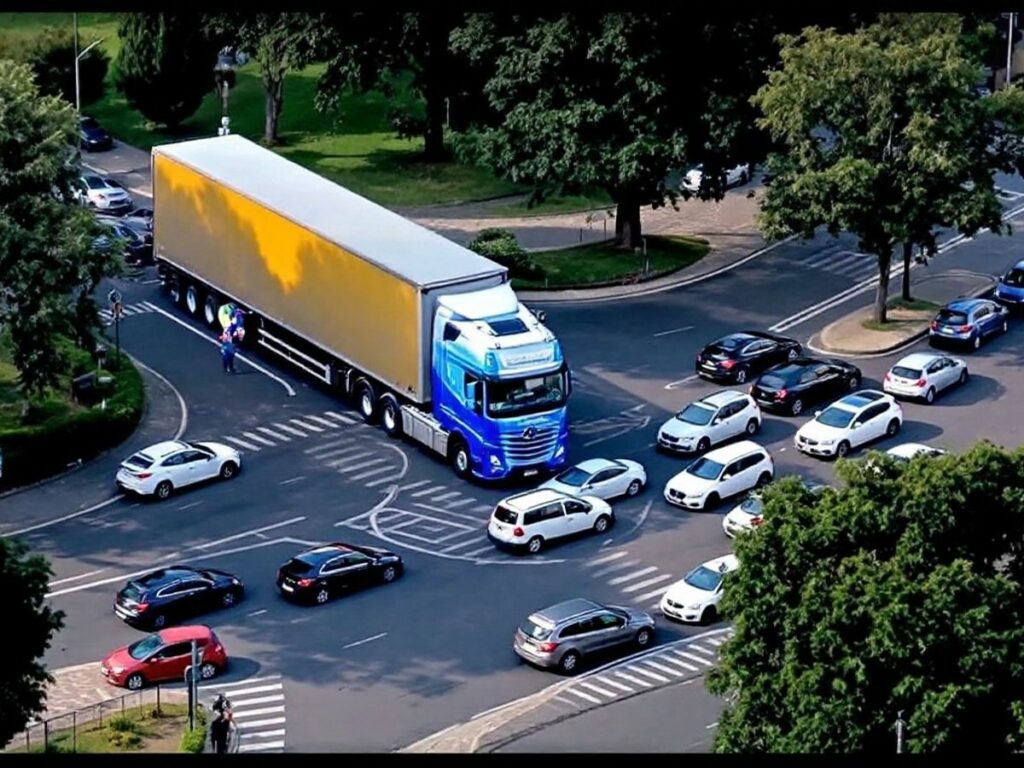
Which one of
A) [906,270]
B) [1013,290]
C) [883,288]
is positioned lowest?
[1013,290]

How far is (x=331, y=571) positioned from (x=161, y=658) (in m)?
6.22

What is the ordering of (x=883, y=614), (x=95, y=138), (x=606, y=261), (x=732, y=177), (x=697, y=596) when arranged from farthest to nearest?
(x=95, y=138), (x=732, y=177), (x=606, y=261), (x=697, y=596), (x=883, y=614)

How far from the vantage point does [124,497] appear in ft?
181

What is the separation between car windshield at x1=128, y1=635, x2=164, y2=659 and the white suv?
11.3 metres

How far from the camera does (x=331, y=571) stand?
158 ft

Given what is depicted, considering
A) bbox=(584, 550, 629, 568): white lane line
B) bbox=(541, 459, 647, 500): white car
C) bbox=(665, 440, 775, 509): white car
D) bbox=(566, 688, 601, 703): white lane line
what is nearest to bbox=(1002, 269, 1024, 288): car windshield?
A: bbox=(665, 440, 775, 509): white car

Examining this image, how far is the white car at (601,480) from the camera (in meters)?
53.8

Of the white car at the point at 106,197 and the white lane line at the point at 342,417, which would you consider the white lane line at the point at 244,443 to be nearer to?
the white lane line at the point at 342,417

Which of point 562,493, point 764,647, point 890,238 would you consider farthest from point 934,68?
point 764,647

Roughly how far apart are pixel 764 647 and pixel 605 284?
39.4 metres

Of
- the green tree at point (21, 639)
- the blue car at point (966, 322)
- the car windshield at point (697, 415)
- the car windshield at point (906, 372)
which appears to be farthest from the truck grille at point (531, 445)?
the green tree at point (21, 639)

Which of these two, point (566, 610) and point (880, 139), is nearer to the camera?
point (566, 610)

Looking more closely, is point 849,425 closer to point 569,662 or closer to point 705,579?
point 705,579

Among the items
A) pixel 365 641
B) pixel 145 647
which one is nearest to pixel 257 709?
pixel 145 647
